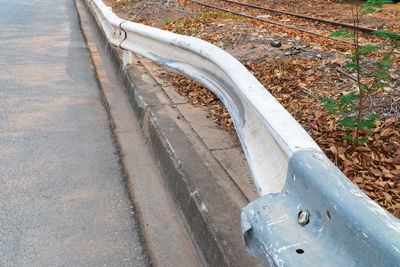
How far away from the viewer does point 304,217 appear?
1.26 m

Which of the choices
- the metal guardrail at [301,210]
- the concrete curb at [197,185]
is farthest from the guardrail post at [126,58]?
the metal guardrail at [301,210]

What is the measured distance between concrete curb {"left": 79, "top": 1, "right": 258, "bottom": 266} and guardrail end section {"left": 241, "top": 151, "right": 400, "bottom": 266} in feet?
2.01

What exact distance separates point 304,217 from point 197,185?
53.7 inches

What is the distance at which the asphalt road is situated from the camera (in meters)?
2.37

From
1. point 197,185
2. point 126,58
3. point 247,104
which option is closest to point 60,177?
point 197,185

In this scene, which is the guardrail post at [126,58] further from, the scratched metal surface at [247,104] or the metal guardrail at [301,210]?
the metal guardrail at [301,210]

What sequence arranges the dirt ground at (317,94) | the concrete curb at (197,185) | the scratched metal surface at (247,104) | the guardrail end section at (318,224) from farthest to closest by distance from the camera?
the dirt ground at (317,94) < the concrete curb at (197,185) < the scratched metal surface at (247,104) < the guardrail end section at (318,224)

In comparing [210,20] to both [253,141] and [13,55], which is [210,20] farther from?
[253,141]

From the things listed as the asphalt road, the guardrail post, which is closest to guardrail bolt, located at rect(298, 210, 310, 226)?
the asphalt road

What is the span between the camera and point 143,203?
2.87 meters

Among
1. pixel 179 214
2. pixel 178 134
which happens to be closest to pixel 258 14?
pixel 178 134

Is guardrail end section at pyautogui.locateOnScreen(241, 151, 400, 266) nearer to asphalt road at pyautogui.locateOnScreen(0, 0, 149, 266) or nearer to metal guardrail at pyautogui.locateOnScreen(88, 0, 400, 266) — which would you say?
metal guardrail at pyautogui.locateOnScreen(88, 0, 400, 266)

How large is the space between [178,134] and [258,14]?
11232 millimetres

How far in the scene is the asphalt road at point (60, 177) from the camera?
2.37 metres
